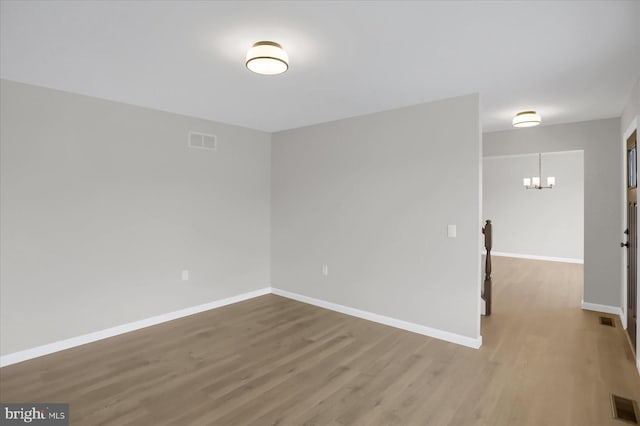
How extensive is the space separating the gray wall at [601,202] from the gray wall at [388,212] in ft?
7.43

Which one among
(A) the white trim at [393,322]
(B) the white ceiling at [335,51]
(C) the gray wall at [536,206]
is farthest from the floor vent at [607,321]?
(C) the gray wall at [536,206]

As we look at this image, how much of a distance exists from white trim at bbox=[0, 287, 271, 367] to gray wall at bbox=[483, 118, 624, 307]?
4825 millimetres

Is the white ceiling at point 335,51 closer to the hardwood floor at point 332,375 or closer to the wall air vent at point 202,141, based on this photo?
the wall air vent at point 202,141

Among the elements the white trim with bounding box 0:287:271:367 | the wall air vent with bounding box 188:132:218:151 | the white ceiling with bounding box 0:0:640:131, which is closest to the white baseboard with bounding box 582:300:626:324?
the white ceiling with bounding box 0:0:640:131

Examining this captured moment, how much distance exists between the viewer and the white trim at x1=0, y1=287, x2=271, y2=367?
3.18 meters

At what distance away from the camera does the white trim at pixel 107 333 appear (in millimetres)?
3180

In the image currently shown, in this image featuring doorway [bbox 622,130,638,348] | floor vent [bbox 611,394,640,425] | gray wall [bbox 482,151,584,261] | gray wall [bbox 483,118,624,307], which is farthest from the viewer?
gray wall [bbox 482,151,584,261]

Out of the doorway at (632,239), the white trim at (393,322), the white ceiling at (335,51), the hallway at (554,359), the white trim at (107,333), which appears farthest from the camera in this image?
the white trim at (393,322)

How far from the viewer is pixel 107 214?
12.3 feet

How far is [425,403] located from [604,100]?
12.0ft

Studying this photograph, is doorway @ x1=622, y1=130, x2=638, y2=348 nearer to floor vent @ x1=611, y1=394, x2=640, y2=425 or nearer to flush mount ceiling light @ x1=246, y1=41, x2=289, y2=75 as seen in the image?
floor vent @ x1=611, y1=394, x2=640, y2=425

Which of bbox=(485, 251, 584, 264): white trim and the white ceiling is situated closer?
the white ceiling

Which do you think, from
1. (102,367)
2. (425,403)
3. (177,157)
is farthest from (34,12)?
(425,403)

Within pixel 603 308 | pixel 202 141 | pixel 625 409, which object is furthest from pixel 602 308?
pixel 202 141
